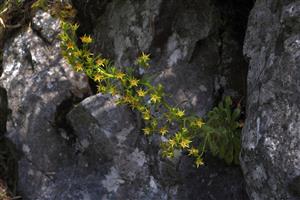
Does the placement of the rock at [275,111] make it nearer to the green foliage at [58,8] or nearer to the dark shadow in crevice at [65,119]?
the dark shadow in crevice at [65,119]

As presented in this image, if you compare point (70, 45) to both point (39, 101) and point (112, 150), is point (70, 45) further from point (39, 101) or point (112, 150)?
point (39, 101)

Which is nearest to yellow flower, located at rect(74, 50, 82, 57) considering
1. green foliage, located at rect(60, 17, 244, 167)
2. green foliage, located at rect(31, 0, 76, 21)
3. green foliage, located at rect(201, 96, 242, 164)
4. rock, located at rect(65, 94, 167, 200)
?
green foliage, located at rect(60, 17, 244, 167)

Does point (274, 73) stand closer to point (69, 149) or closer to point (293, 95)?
point (293, 95)

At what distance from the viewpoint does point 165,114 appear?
9.90ft

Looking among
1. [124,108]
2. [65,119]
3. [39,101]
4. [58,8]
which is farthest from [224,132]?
Answer: [58,8]

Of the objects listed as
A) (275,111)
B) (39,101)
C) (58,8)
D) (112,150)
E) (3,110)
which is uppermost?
(58,8)

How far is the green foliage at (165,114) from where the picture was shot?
2.96m

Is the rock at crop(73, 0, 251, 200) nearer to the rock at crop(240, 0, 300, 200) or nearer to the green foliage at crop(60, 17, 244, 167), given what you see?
the green foliage at crop(60, 17, 244, 167)

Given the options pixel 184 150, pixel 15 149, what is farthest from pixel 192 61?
pixel 15 149

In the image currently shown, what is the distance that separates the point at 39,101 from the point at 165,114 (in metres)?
1.53

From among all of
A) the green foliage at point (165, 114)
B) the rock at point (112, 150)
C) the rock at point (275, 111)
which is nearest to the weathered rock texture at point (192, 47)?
the green foliage at point (165, 114)

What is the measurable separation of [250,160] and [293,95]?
52 centimetres

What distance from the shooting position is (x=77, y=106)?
383 cm

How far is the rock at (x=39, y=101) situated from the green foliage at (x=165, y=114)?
86 centimetres
